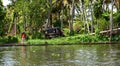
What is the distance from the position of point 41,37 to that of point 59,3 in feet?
51.0

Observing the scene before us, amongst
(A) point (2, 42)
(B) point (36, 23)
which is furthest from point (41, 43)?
(B) point (36, 23)

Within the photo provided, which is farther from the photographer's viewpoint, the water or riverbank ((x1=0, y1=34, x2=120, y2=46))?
riverbank ((x1=0, y1=34, x2=120, y2=46))

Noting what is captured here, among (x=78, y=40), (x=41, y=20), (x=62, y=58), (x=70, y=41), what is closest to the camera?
(x=62, y=58)

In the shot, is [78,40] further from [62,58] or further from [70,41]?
[62,58]

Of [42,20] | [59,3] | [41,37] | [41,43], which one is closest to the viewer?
[41,43]

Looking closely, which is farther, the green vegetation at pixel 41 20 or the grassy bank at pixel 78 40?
the green vegetation at pixel 41 20

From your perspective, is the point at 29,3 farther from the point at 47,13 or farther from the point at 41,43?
the point at 41,43

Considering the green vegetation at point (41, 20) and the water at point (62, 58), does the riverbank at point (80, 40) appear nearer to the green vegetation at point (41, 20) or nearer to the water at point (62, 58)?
the green vegetation at point (41, 20)

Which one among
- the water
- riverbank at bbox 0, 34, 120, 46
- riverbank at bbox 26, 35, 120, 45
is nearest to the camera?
the water

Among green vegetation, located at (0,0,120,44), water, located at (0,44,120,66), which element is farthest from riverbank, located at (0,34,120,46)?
water, located at (0,44,120,66)

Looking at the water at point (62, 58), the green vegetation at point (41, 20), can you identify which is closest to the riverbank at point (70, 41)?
the green vegetation at point (41, 20)

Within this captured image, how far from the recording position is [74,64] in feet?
61.8

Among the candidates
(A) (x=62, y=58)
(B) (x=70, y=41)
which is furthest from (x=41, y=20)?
(A) (x=62, y=58)

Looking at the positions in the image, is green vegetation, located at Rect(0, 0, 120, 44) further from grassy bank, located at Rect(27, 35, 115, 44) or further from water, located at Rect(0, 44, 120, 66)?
water, located at Rect(0, 44, 120, 66)
